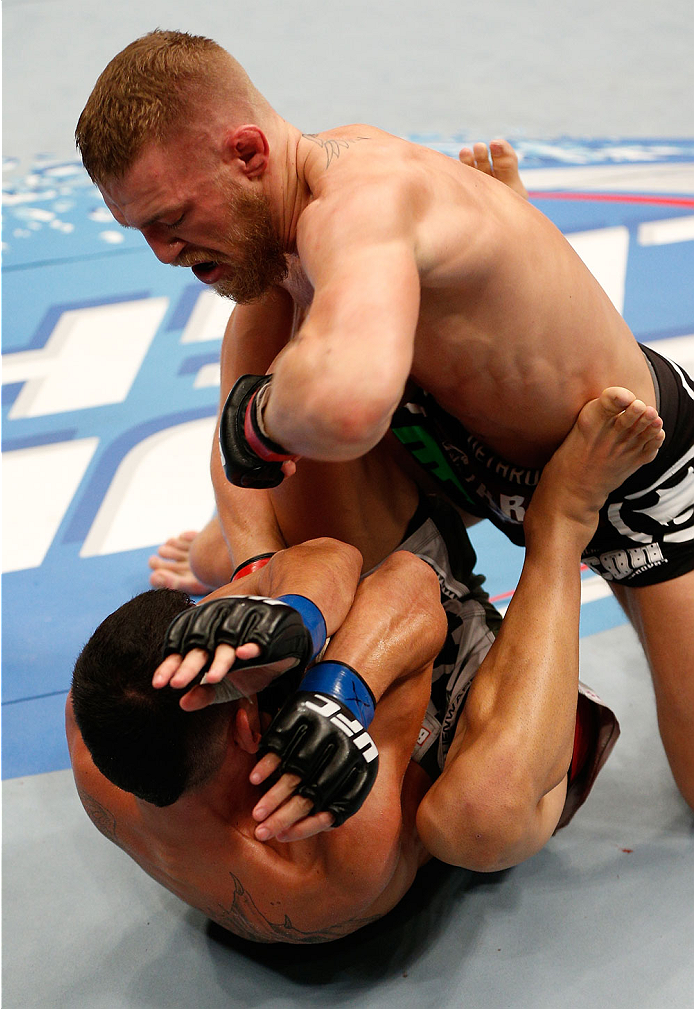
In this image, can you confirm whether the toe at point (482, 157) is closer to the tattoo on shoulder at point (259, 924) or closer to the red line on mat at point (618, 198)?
the tattoo on shoulder at point (259, 924)

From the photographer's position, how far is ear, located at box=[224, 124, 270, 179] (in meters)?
1.56

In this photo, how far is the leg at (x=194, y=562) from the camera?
290 cm

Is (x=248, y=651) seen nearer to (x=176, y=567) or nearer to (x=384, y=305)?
(x=384, y=305)

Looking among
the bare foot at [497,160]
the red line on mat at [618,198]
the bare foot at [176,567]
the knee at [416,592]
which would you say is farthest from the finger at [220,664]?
the red line on mat at [618,198]

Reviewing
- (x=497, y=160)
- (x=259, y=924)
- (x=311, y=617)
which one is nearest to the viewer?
(x=311, y=617)

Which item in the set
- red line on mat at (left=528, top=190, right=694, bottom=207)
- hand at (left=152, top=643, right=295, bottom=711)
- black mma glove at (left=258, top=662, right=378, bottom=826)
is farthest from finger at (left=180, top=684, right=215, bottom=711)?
red line on mat at (left=528, top=190, right=694, bottom=207)

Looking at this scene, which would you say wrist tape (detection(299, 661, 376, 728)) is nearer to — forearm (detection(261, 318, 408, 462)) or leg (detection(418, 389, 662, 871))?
leg (detection(418, 389, 662, 871))

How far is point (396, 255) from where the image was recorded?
130cm

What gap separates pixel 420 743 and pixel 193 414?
204 cm

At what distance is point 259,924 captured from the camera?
1.75 meters

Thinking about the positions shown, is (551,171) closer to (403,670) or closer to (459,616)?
(459,616)

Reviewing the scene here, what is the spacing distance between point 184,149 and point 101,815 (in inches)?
45.0

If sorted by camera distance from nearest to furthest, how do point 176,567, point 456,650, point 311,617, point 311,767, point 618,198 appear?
point 311,767, point 311,617, point 456,650, point 176,567, point 618,198

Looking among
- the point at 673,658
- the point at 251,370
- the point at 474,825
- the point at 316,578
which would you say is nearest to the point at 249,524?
the point at 251,370
